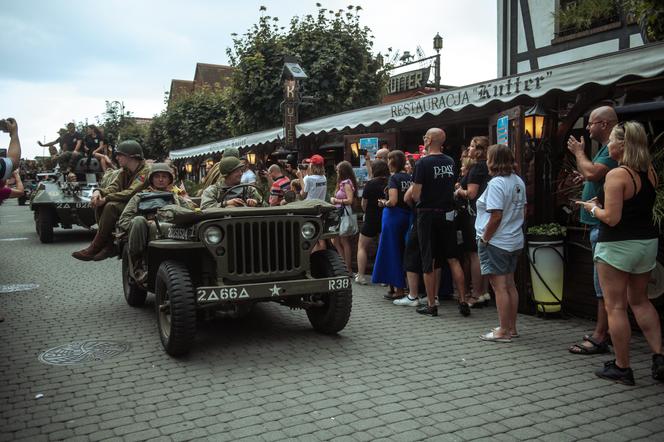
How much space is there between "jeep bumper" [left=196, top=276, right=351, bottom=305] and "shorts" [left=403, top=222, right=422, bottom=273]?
5.14 feet

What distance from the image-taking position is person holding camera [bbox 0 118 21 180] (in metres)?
4.82

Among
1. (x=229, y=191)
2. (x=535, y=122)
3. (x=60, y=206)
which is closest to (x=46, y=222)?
(x=60, y=206)

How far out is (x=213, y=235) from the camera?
4.62 meters

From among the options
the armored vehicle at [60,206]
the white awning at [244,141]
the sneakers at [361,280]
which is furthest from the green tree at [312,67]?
the sneakers at [361,280]

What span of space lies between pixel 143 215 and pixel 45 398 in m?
2.49

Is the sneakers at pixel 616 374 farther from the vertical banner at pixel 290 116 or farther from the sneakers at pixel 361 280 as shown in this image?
the vertical banner at pixel 290 116

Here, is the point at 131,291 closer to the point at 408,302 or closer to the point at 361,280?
the point at 361,280

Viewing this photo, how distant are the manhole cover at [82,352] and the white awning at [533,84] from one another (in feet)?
17.5

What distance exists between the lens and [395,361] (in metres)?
4.56

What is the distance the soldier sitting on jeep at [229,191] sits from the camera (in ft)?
18.5

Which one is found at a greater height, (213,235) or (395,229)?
(213,235)

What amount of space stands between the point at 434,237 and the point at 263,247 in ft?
6.89

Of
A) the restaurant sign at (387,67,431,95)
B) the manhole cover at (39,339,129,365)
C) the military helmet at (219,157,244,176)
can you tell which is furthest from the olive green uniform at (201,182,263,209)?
the restaurant sign at (387,67,431,95)

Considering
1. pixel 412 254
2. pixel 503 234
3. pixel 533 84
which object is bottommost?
pixel 412 254
